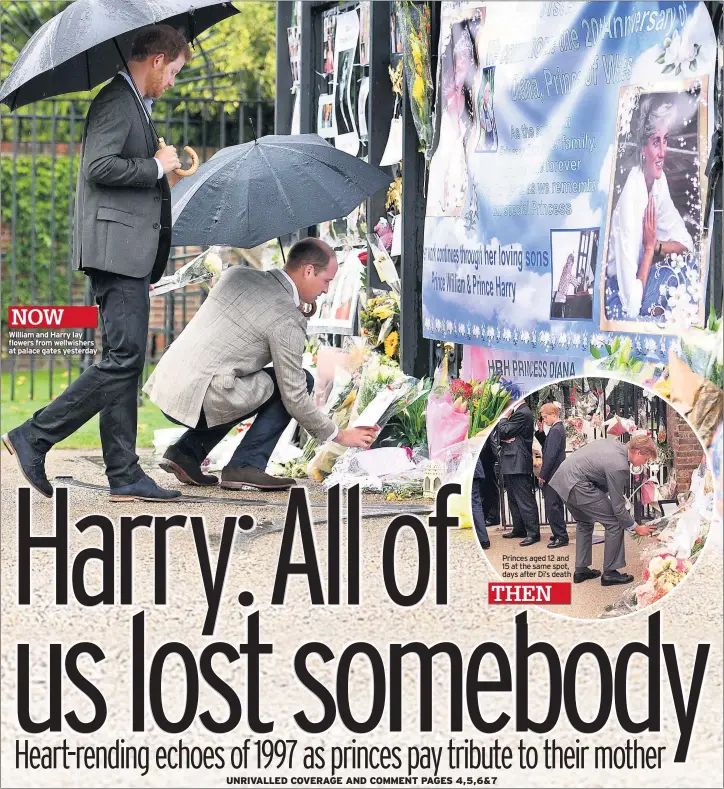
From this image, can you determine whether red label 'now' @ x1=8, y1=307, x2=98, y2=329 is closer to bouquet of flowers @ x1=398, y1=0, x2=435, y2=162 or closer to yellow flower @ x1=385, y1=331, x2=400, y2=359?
yellow flower @ x1=385, y1=331, x2=400, y2=359

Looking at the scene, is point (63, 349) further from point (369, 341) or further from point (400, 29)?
point (400, 29)

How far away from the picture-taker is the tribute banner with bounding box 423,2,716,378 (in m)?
4.59

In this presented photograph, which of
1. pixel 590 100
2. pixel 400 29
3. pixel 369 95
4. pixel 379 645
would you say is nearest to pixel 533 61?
pixel 590 100

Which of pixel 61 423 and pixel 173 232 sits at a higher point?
pixel 173 232

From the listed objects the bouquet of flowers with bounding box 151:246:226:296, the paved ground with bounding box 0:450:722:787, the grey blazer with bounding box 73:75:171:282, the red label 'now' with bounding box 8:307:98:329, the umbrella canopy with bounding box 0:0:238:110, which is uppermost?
the umbrella canopy with bounding box 0:0:238:110

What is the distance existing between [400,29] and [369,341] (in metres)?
1.55

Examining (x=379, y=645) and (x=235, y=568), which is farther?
(x=235, y=568)

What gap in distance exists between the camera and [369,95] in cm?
671

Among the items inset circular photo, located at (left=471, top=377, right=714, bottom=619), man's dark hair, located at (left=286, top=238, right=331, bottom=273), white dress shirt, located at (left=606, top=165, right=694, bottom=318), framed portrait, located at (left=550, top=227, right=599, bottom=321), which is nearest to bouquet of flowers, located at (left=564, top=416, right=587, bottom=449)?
inset circular photo, located at (left=471, top=377, right=714, bottom=619)

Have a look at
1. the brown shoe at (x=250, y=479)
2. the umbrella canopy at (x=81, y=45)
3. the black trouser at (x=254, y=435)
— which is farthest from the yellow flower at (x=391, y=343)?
the umbrella canopy at (x=81, y=45)

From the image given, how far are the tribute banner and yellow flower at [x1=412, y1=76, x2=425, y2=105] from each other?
0.11 m

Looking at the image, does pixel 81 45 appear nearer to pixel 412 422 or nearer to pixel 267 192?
pixel 267 192

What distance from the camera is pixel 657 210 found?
468 centimetres

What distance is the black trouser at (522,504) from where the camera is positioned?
151 inches
